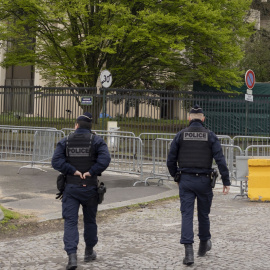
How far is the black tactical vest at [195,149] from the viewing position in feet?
22.1

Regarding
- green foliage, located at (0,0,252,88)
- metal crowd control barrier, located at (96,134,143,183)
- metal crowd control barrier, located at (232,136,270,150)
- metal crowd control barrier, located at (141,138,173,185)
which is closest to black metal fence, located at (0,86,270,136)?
green foliage, located at (0,0,252,88)

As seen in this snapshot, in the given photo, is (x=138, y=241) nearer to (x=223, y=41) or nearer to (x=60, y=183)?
(x=60, y=183)

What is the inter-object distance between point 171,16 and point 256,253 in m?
17.3

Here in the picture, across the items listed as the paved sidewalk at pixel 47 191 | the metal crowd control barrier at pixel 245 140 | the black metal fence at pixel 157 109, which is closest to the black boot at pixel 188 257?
the paved sidewalk at pixel 47 191

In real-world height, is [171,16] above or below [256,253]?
above

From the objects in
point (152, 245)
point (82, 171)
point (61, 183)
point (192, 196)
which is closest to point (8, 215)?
point (152, 245)

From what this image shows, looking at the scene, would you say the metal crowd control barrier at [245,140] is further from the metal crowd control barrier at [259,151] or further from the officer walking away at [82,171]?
the officer walking away at [82,171]

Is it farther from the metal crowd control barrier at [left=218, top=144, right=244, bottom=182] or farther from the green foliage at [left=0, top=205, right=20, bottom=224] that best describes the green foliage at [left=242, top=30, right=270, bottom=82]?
the green foliage at [left=0, top=205, right=20, bottom=224]

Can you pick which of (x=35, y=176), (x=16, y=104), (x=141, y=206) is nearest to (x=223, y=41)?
(x=16, y=104)

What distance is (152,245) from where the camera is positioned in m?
7.41

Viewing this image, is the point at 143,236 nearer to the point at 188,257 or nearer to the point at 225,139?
the point at 188,257

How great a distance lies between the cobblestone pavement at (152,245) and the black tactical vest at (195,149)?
1127 millimetres

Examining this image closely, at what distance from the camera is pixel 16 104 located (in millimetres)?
24578

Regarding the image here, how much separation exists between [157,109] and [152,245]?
15.1m
